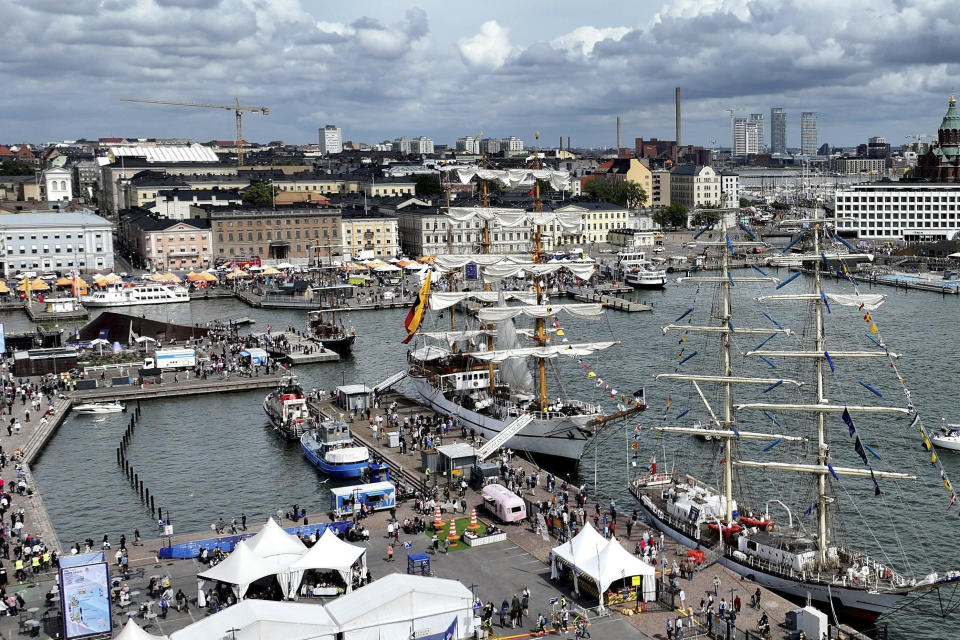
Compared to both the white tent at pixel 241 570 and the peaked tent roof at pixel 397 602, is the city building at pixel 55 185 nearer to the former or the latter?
the white tent at pixel 241 570

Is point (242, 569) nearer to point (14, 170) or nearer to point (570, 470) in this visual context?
point (570, 470)

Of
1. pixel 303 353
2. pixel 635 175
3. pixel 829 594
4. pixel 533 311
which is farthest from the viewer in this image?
pixel 635 175

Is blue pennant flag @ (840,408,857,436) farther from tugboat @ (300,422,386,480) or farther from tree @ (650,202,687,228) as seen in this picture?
tree @ (650,202,687,228)

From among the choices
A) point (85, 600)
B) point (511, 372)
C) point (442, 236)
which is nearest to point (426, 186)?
point (442, 236)

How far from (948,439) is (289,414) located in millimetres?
28700

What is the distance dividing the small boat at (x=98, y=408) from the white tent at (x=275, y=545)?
90.0ft

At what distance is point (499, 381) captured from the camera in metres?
52.5

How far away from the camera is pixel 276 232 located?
115375 millimetres

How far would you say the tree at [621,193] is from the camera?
174 m

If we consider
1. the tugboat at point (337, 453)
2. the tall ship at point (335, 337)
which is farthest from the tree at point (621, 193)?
the tugboat at point (337, 453)

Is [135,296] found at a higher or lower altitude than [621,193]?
lower

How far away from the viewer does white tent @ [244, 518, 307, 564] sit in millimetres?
29812

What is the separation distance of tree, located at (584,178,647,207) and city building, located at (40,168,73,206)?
82.0 meters

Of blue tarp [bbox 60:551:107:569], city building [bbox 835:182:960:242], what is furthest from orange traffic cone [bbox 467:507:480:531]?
city building [bbox 835:182:960:242]
